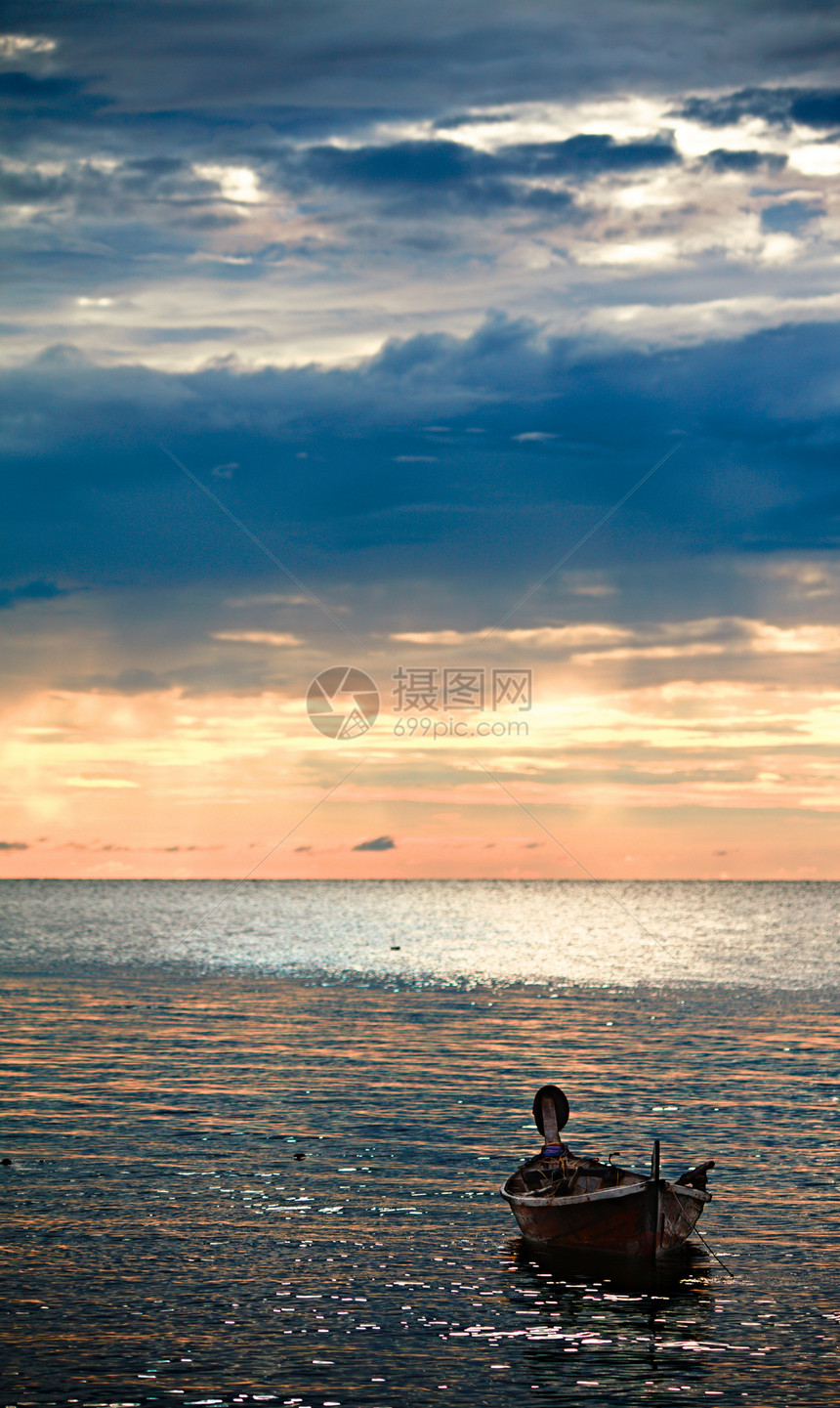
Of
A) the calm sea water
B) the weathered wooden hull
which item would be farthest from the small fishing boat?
the calm sea water

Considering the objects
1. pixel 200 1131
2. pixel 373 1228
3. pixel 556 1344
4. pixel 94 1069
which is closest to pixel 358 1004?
pixel 94 1069

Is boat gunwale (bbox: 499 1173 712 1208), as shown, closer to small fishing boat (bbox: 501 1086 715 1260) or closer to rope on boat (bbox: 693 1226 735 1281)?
small fishing boat (bbox: 501 1086 715 1260)

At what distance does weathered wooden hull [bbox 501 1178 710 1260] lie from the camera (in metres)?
37.2

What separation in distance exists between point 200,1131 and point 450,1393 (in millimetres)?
30842

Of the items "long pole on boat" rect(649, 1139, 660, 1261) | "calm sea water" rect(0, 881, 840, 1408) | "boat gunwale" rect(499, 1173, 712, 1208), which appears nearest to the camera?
"calm sea water" rect(0, 881, 840, 1408)

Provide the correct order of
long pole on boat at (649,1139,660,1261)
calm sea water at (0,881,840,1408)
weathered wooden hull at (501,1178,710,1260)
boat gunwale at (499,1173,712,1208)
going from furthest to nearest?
1. boat gunwale at (499,1173,712,1208)
2. weathered wooden hull at (501,1178,710,1260)
3. long pole on boat at (649,1139,660,1261)
4. calm sea water at (0,881,840,1408)

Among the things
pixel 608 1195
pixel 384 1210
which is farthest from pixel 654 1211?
pixel 384 1210

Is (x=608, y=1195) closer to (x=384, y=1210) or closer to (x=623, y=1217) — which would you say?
(x=623, y=1217)

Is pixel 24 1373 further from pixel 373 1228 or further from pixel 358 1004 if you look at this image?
pixel 358 1004

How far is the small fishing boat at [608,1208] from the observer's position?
3719cm

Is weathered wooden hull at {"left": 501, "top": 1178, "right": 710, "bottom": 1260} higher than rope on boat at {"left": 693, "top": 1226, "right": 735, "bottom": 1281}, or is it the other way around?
weathered wooden hull at {"left": 501, "top": 1178, "right": 710, "bottom": 1260}

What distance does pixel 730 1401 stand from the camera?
27.4 meters

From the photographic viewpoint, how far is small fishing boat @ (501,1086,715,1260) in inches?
1464

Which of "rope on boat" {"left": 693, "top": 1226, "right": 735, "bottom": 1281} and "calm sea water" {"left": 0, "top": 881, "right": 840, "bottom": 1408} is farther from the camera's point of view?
"rope on boat" {"left": 693, "top": 1226, "right": 735, "bottom": 1281}
